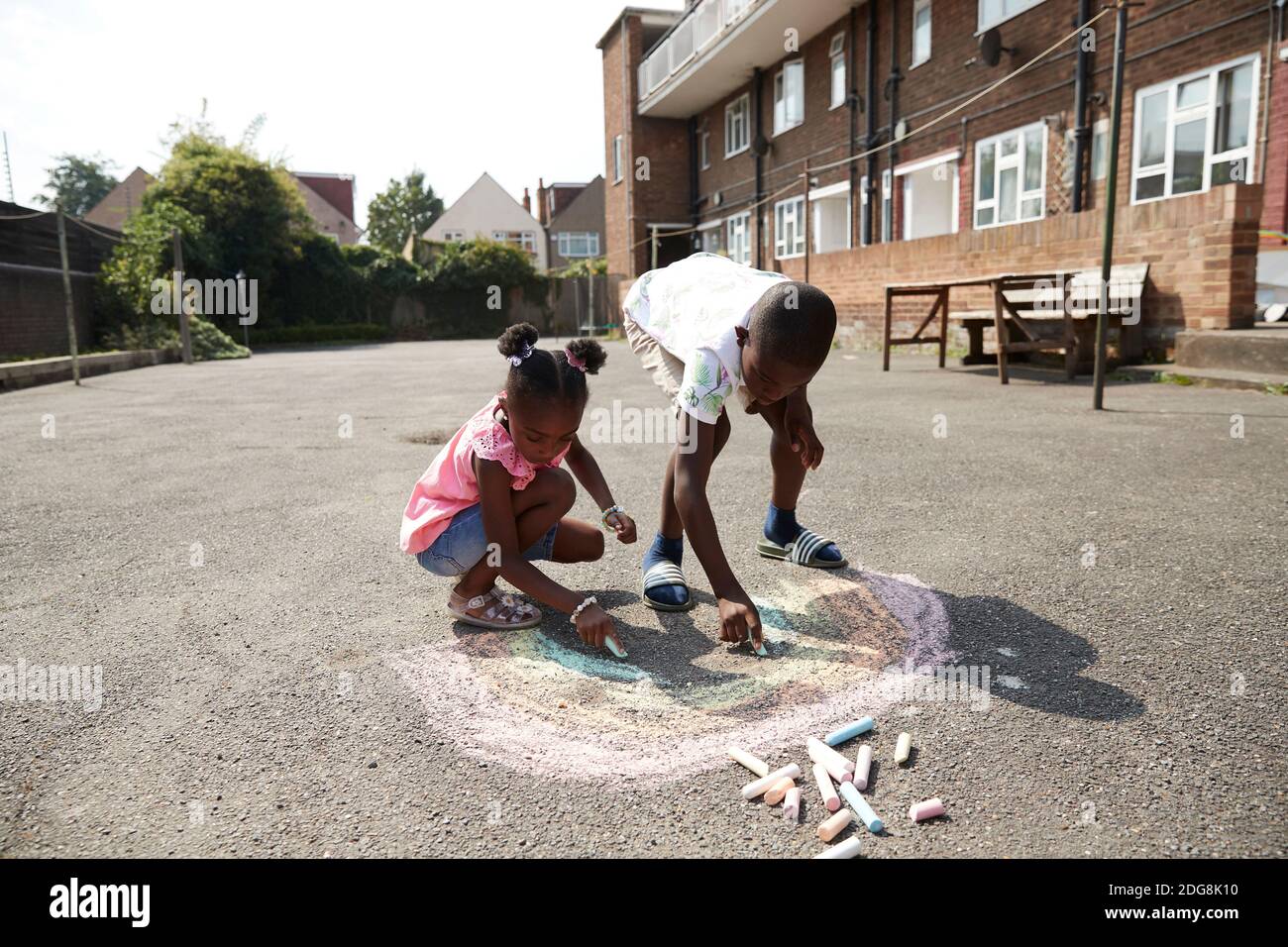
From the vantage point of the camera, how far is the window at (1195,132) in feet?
35.2

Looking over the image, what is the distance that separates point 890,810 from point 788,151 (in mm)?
21845

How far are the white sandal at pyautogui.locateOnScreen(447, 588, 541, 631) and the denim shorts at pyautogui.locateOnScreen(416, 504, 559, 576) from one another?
4.3 inches

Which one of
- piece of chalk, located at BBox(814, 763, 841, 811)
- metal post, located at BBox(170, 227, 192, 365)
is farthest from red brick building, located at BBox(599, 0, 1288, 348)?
metal post, located at BBox(170, 227, 192, 365)

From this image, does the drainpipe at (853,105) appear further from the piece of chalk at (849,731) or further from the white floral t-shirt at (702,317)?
the piece of chalk at (849,731)

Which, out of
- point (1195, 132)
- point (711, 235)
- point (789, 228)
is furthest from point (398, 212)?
point (1195, 132)

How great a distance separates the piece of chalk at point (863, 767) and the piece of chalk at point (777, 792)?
16cm

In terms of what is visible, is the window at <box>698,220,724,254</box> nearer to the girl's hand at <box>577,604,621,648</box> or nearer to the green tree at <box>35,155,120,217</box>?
the girl's hand at <box>577,604,621,648</box>

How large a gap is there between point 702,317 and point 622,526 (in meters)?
0.74

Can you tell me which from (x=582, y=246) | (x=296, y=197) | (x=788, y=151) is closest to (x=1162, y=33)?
(x=788, y=151)

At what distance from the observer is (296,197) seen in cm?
2945

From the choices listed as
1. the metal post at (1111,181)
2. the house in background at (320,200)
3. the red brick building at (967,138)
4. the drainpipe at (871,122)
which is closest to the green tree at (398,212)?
the house in background at (320,200)

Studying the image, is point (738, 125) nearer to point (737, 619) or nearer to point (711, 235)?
point (711, 235)

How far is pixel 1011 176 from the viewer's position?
47.3 feet
